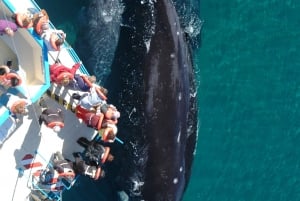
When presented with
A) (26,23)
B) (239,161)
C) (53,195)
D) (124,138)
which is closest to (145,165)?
(124,138)

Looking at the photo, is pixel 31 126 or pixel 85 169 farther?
pixel 85 169

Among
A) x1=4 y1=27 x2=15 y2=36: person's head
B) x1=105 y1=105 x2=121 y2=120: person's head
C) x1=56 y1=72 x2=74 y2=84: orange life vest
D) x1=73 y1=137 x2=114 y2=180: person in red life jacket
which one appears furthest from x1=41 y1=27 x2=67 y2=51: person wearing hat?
x1=73 y1=137 x2=114 y2=180: person in red life jacket

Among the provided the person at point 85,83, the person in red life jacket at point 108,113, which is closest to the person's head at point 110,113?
the person in red life jacket at point 108,113

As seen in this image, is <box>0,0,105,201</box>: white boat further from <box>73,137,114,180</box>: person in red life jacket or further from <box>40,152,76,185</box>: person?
<box>73,137,114,180</box>: person in red life jacket

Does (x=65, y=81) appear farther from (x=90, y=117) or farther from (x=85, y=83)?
(x=90, y=117)

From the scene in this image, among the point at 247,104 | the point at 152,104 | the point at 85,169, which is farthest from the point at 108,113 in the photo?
the point at 247,104

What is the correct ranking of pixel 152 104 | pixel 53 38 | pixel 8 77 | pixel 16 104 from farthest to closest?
pixel 152 104 < pixel 53 38 < pixel 16 104 < pixel 8 77

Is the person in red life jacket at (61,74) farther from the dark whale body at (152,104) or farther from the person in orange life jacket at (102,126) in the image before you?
the dark whale body at (152,104)
